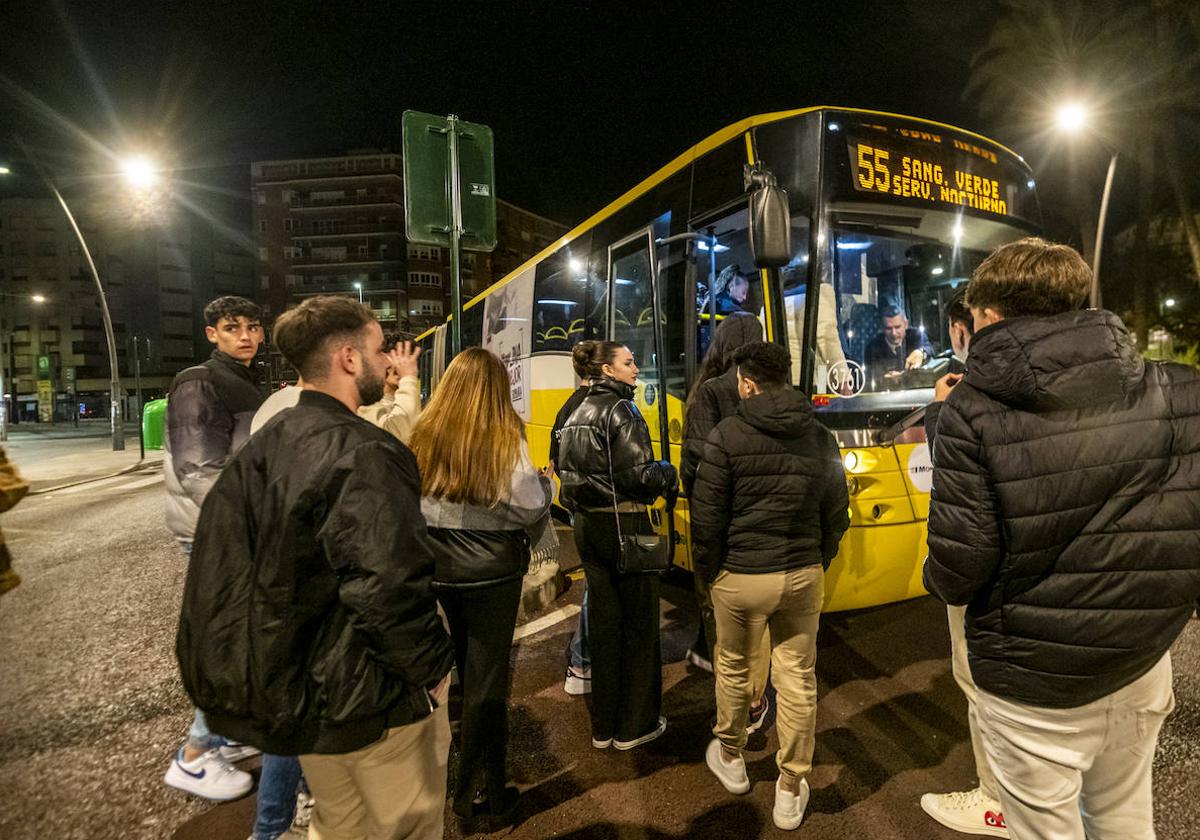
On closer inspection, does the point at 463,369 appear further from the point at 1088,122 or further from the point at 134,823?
the point at 1088,122

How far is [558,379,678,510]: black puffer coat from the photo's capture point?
10.1ft

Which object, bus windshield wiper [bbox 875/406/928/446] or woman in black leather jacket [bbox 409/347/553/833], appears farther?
bus windshield wiper [bbox 875/406/928/446]

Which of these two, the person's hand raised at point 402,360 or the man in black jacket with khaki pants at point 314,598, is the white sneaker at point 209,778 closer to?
the man in black jacket with khaki pants at point 314,598

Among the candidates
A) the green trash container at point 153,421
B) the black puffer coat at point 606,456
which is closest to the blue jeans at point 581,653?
the black puffer coat at point 606,456

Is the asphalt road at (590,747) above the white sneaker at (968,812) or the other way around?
the other way around

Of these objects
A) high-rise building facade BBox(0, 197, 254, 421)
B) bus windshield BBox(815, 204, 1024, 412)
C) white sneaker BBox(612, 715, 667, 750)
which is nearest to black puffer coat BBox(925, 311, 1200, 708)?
white sneaker BBox(612, 715, 667, 750)

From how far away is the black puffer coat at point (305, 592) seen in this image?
4.96ft

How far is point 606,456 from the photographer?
3.11 metres

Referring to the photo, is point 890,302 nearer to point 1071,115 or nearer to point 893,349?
point 893,349

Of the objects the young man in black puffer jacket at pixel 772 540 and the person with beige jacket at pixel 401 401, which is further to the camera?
the person with beige jacket at pixel 401 401

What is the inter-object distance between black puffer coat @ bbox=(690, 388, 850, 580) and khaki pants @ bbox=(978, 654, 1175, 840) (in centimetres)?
102

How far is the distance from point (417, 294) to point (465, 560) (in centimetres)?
6205

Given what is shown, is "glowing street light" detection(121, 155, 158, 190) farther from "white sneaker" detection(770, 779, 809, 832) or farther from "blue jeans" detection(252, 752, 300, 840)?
"white sneaker" detection(770, 779, 809, 832)

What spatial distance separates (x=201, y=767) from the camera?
2980mm
